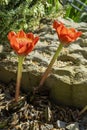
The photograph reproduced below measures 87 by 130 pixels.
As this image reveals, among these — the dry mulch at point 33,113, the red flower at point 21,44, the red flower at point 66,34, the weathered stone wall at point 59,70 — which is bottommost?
the dry mulch at point 33,113

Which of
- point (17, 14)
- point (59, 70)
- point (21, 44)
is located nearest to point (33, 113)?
point (59, 70)

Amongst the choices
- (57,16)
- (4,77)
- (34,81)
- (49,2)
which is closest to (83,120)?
(34,81)

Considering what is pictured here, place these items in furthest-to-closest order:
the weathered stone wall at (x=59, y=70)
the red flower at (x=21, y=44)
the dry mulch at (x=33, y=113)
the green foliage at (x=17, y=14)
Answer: the green foliage at (x=17, y=14)
the weathered stone wall at (x=59, y=70)
the dry mulch at (x=33, y=113)
the red flower at (x=21, y=44)

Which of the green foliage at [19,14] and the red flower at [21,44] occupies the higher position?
the green foliage at [19,14]

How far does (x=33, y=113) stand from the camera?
11.0 ft

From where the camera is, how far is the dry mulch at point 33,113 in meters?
3.25

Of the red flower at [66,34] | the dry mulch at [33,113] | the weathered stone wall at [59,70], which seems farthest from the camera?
the weathered stone wall at [59,70]

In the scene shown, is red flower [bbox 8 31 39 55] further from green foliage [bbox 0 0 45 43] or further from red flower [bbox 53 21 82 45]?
green foliage [bbox 0 0 45 43]

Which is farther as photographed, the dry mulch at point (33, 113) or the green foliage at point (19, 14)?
the green foliage at point (19, 14)

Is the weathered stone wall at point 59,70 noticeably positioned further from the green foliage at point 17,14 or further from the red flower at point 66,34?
the red flower at point 66,34

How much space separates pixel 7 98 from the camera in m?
3.44

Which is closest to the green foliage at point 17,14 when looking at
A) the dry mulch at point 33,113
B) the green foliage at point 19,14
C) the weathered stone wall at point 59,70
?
the green foliage at point 19,14

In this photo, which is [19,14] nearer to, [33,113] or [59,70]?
[59,70]

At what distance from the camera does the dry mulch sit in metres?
3.25
